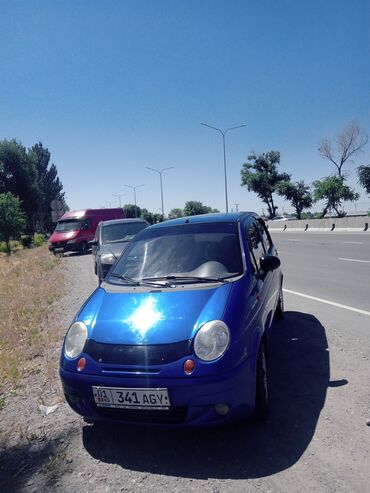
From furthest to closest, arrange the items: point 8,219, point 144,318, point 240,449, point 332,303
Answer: point 8,219
point 332,303
point 144,318
point 240,449

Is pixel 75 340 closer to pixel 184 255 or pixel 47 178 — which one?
pixel 184 255

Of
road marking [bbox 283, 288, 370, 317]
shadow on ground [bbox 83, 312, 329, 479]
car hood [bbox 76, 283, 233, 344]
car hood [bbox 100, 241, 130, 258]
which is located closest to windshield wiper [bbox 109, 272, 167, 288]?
car hood [bbox 76, 283, 233, 344]

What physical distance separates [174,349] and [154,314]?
15.7 inches

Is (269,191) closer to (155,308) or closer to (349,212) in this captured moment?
(349,212)

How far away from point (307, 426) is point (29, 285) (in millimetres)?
9971

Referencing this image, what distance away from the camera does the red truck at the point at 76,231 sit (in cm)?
2138

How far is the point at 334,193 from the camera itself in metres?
47.2

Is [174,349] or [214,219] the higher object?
[214,219]

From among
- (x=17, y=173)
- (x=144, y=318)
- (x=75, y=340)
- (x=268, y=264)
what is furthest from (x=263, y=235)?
(x=17, y=173)

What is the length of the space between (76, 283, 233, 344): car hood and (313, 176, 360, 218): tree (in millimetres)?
47748

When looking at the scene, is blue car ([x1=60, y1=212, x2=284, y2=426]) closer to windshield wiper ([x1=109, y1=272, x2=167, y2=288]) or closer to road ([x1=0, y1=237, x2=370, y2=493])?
windshield wiper ([x1=109, y1=272, x2=167, y2=288])

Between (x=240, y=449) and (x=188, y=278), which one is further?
(x=188, y=278)

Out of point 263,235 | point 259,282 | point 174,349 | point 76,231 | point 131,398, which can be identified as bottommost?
point 131,398

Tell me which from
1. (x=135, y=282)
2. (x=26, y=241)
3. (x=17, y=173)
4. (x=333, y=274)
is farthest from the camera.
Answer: (x=17, y=173)
